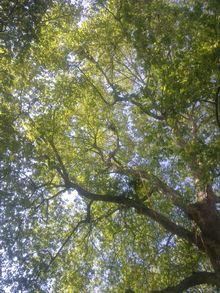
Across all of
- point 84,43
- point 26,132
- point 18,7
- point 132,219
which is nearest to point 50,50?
point 84,43

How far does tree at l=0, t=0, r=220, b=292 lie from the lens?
29.5ft

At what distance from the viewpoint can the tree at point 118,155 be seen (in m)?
9.00

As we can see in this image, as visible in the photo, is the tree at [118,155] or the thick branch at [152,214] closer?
the tree at [118,155]

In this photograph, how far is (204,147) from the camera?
868cm

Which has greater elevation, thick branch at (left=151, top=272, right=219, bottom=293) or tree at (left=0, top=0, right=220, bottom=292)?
tree at (left=0, top=0, right=220, bottom=292)

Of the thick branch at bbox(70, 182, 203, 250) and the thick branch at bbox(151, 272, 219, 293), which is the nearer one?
the thick branch at bbox(151, 272, 219, 293)

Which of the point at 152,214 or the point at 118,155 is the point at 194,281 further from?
the point at 118,155

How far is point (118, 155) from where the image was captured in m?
14.4

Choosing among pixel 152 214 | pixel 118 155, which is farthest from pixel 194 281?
pixel 118 155

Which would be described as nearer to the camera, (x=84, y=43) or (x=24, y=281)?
(x=24, y=281)

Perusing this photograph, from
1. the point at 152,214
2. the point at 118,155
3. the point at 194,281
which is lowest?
the point at 194,281

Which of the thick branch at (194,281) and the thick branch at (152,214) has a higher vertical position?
the thick branch at (152,214)

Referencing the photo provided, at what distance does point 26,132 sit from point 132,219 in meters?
4.73

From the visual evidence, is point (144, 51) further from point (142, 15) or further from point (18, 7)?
point (18, 7)
